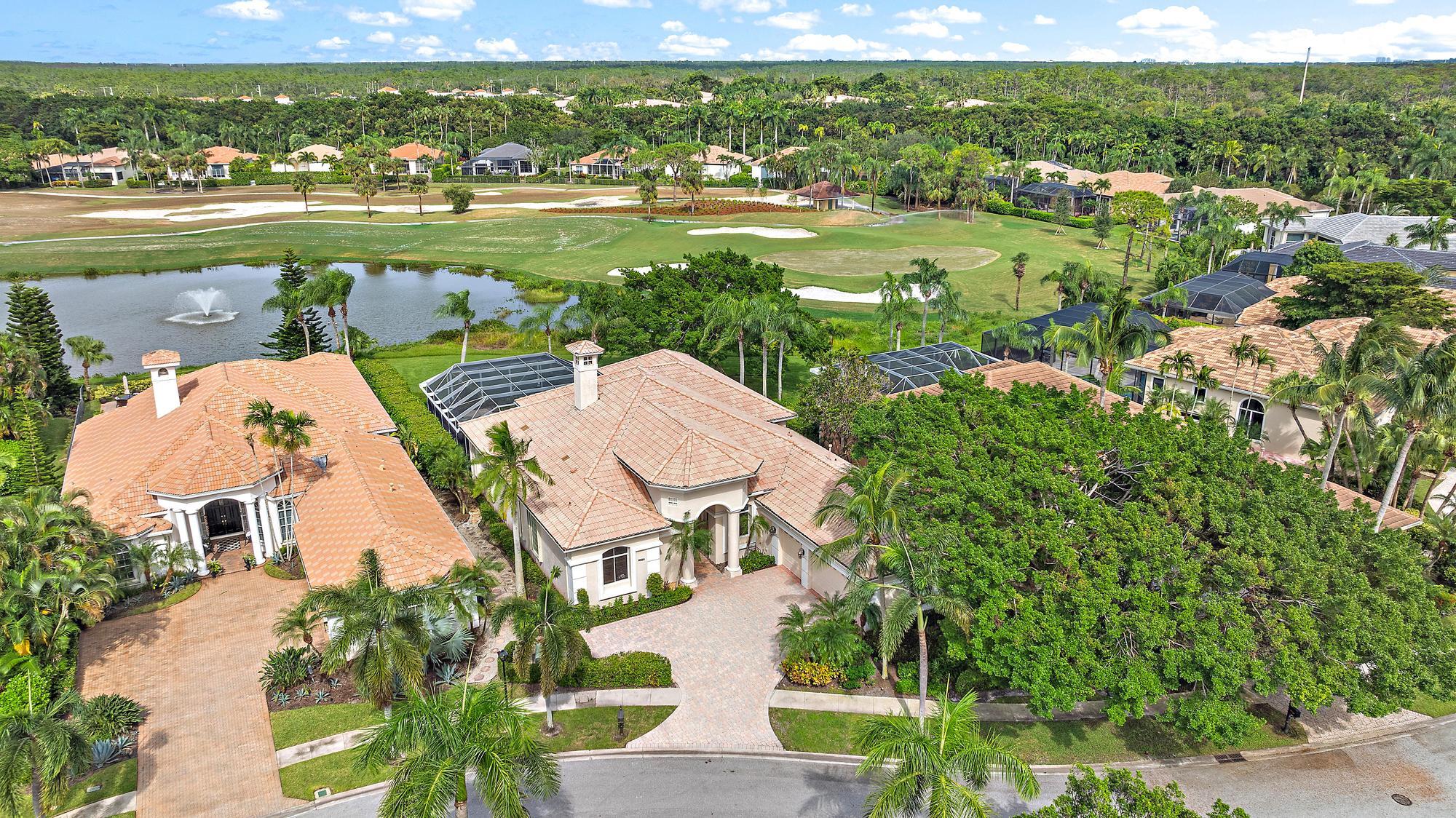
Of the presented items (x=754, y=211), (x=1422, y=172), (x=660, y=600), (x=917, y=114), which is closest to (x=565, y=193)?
(x=754, y=211)

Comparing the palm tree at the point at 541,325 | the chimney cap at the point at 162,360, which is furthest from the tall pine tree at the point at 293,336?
the chimney cap at the point at 162,360

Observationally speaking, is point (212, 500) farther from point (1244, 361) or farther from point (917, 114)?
point (917, 114)

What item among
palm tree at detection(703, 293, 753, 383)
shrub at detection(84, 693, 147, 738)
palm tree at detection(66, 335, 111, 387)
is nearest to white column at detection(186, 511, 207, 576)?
shrub at detection(84, 693, 147, 738)

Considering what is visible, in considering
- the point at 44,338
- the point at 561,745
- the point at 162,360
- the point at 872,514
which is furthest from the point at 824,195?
the point at 561,745

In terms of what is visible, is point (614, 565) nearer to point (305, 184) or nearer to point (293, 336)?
point (293, 336)

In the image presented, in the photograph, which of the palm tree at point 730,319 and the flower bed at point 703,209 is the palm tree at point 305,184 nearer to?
the flower bed at point 703,209

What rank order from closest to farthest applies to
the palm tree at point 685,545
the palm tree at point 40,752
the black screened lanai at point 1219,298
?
the palm tree at point 40,752 < the palm tree at point 685,545 < the black screened lanai at point 1219,298
